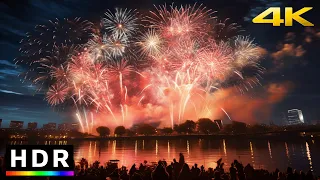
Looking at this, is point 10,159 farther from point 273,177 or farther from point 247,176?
point 273,177

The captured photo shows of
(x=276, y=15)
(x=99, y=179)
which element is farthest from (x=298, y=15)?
(x=99, y=179)

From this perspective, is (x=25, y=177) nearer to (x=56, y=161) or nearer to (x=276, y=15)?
(x=56, y=161)

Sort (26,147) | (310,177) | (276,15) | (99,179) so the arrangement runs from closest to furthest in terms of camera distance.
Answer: (26,147), (310,177), (99,179), (276,15)

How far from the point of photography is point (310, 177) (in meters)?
10.9

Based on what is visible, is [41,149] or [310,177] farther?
[310,177]

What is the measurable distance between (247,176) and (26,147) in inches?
418

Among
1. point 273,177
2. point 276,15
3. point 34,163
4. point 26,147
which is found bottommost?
point 273,177

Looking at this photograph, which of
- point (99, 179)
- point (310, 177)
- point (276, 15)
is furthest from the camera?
point (276, 15)

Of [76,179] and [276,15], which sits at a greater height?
[276,15]

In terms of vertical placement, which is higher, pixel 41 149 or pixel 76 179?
pixel 41 149

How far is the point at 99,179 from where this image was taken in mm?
12008

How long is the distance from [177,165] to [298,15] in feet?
78.0

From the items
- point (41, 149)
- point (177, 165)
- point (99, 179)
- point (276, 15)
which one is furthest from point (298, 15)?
point (41, 149)

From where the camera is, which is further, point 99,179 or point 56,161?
point 99,179
